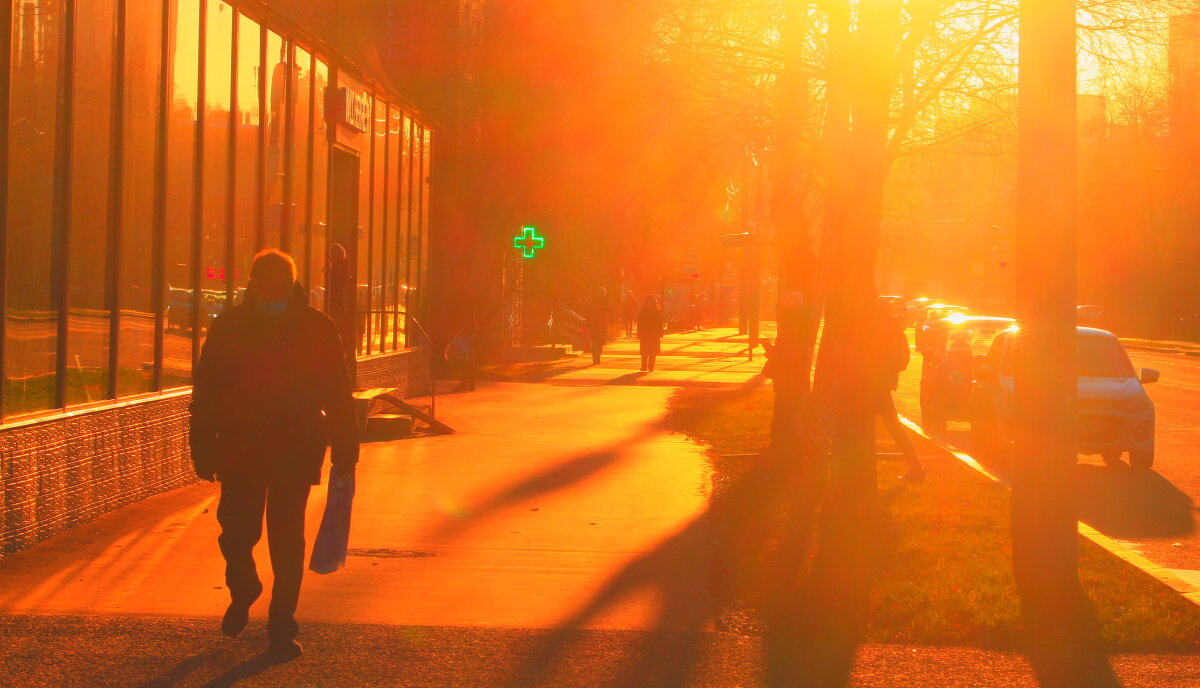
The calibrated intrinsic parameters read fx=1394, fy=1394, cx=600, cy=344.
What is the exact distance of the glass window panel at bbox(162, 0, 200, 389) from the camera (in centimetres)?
1161

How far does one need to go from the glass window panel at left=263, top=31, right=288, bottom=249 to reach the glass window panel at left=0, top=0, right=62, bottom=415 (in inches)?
205

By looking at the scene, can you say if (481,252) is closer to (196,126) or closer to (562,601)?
(196,126)

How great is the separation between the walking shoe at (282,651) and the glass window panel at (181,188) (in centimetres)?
582

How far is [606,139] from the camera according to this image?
30.1 m

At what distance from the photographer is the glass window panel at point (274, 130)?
14422 millimetres

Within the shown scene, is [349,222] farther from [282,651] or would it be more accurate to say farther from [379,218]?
[282,651]

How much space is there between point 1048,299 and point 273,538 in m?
4.25

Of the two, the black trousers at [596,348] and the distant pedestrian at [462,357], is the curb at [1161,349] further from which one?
the distant pedestrian at [462,357]

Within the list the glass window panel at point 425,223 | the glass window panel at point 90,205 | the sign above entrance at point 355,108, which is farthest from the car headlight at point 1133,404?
the glass window panel at point 425,223

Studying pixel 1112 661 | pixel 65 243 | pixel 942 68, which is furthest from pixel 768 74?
pixel 1112 661

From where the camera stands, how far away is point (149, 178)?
36.6 ft

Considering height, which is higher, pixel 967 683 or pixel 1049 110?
pixel 1049 110

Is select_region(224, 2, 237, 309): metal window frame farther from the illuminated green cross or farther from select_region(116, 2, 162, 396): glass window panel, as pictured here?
the illuminated green cross

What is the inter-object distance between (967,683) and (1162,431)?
47.4 feet
